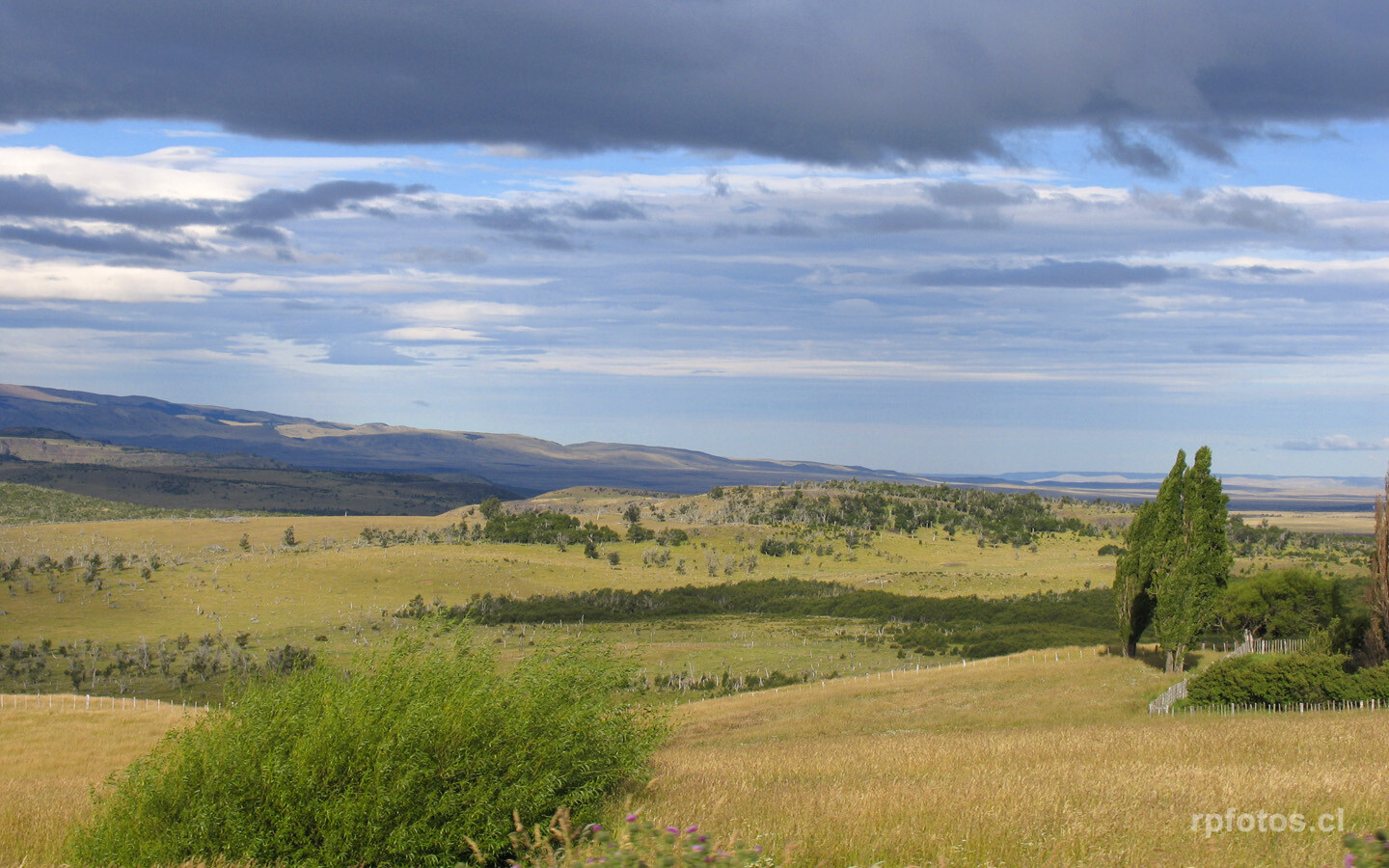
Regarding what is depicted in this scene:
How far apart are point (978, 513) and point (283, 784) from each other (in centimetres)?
17273

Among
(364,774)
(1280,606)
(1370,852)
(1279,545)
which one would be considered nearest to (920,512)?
(1279,545)

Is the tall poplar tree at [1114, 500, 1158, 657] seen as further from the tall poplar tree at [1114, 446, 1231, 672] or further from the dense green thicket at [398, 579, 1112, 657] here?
the dense green thicket at [398, 579, 1112, 657]

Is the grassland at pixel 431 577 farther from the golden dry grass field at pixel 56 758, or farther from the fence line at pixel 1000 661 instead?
the golden dry grass field at pixel 56 758

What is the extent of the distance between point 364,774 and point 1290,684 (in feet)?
100

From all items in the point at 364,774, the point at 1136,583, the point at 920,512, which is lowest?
the point at 920,512

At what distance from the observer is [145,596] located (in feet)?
332

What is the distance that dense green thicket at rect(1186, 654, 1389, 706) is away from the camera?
102ft

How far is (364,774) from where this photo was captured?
10.1 m

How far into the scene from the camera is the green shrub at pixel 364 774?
396 inches

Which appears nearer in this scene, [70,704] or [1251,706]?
[1251,706]

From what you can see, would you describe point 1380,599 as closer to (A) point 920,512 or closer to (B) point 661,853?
(B) point 661,853
